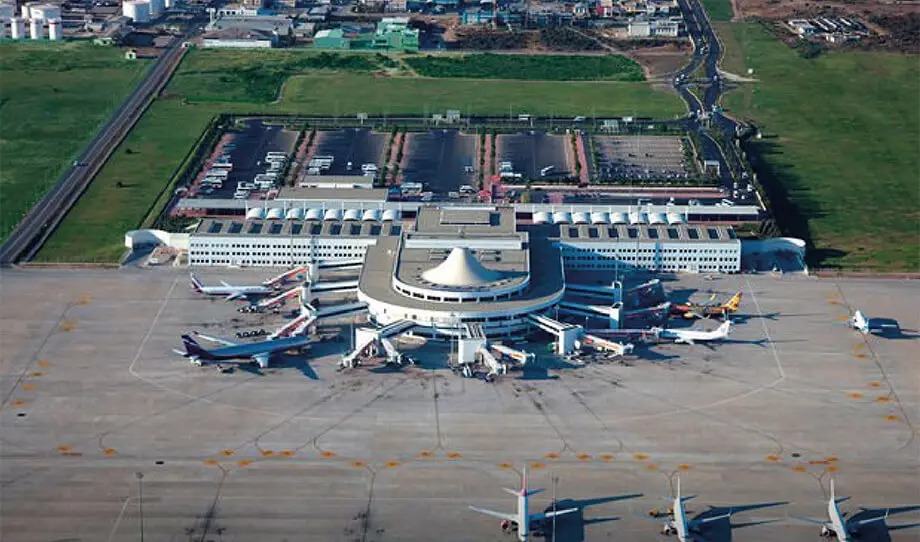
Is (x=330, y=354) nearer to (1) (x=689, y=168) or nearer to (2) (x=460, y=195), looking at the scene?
(2) (x=460, y=195)

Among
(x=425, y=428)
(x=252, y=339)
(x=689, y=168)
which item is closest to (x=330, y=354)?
(x=252, y=339)

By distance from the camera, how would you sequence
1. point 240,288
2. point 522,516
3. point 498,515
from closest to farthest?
point 522,516, point 498,515, point 240,288

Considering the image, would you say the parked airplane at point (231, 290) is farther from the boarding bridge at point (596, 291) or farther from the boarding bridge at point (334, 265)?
the boarding bridge at point (596, 291)

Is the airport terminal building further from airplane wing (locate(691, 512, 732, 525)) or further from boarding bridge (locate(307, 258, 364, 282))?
airplane wing (locate(691, 512, 732, 525))

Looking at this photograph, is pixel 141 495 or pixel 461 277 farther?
pixel 461 277

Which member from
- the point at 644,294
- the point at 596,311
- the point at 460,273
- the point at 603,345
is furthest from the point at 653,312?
the point at 460,273

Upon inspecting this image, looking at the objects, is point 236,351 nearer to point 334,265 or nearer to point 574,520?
point 334,265

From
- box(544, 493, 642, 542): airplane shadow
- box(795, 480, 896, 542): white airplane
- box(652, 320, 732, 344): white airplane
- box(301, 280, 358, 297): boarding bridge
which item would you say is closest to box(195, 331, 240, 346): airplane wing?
box(301, 280, 358, 297): boarding bridge
